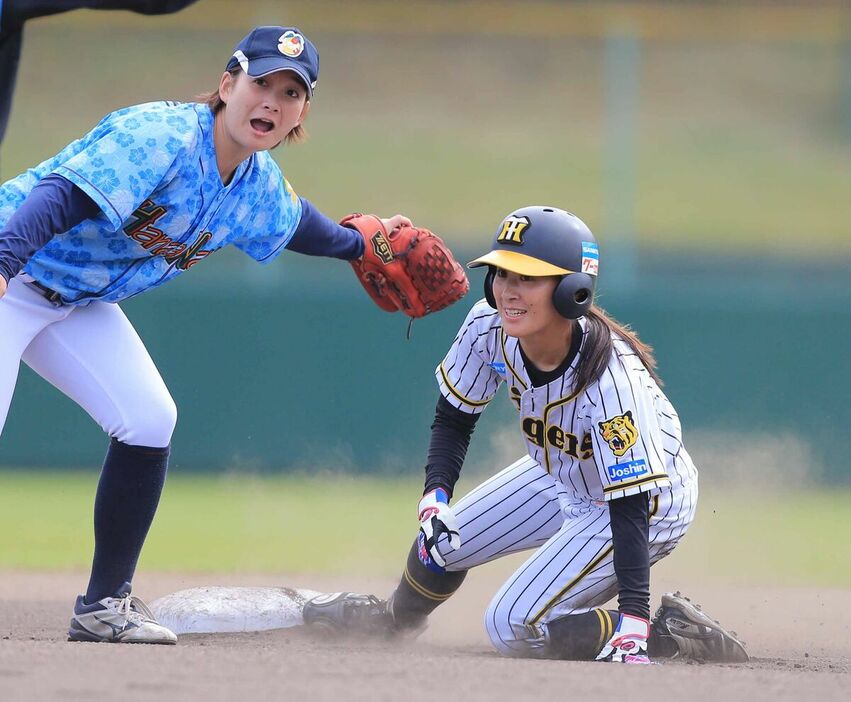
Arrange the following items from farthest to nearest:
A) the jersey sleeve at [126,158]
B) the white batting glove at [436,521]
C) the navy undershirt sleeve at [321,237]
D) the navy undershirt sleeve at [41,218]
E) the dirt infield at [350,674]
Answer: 1. the navy undershirt sleeve at [321,237]
2. the white batting glove at [436,521]
3. the jersey sleeve at [126,158]
4. the navy undershirt sleeve at [41,218]
5. the dirt infield at [350,674]

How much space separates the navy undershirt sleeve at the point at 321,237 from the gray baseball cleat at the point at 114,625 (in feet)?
3.34

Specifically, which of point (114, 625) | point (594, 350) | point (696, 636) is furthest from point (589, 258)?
point (114, 625)

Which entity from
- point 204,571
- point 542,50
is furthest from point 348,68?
point 204,571

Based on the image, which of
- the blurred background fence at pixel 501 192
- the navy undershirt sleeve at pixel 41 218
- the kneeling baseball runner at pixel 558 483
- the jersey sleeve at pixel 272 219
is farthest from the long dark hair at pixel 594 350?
the blurred background fence at pixel 501 192

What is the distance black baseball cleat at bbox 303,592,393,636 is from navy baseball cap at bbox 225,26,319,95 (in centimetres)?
147

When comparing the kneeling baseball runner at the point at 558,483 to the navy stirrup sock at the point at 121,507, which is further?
the navy stirrup sock at the point at 121,507

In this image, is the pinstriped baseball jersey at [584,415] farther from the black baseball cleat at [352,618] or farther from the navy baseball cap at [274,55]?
the navy baseball cap at [274,55]

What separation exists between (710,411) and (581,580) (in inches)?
156

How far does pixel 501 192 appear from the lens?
1323cm

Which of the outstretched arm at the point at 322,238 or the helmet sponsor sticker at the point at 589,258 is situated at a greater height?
the outstretched arm at the point at 322,238

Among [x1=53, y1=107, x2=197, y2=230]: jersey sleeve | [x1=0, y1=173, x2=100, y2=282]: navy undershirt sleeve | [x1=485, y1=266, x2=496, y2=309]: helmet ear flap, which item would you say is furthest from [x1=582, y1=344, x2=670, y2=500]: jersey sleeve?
[x1=0, y1=173, x2=100, y2=282]: navy undershirt sleeve

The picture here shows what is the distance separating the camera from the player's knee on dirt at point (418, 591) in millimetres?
3537

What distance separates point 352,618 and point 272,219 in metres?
1.16

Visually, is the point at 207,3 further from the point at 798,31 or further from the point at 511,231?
the point at 511,231
